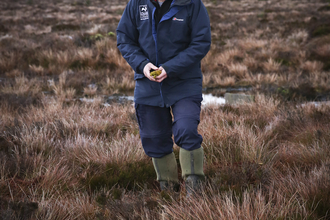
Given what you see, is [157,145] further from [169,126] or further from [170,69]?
[170,69]

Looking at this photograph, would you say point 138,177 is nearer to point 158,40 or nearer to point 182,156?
point 182,156

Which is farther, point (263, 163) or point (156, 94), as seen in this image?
point (263, 163)

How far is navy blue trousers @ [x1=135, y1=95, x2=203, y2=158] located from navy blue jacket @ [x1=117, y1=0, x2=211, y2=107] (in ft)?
0.27

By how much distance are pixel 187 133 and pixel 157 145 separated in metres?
0.39

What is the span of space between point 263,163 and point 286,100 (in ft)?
11.4

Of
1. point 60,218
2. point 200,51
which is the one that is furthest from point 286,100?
point 60,218

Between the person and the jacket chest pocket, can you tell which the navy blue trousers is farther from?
the jacket chest pocket

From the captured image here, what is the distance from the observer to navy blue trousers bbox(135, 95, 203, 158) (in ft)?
7.55

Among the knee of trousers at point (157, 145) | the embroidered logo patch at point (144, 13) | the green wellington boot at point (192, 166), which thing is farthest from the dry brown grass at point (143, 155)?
the embroidered logo patch at point (144, 13)

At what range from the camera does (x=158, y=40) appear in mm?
2416

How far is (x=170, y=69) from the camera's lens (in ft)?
7.47

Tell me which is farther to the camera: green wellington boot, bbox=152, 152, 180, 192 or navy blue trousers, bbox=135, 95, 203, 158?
green wellington boot, bbox=152, 152, 180, 192

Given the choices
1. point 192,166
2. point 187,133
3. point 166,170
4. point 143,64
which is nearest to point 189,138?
point 187,133

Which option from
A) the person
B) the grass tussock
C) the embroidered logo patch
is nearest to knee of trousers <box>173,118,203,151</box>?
the person
